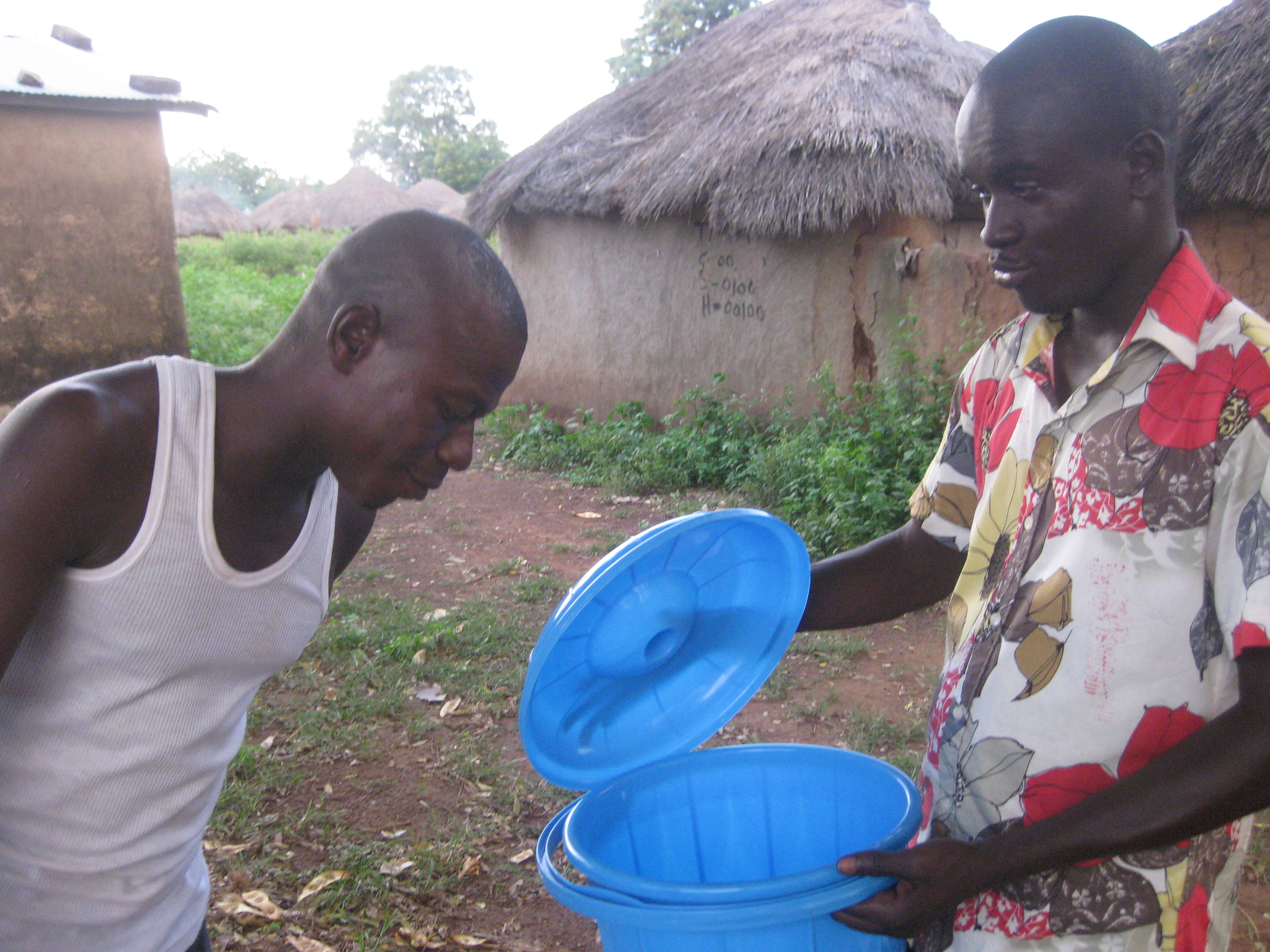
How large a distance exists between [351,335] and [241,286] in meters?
15.9

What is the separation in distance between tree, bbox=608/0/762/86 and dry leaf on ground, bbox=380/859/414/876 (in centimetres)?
2399

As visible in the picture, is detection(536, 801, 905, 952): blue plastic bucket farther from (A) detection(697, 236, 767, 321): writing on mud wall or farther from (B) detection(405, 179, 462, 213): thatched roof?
(B) detection(405, 179, 462, 213): thatched roof

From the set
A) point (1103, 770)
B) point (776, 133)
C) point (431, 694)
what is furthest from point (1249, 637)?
point (776, 133)

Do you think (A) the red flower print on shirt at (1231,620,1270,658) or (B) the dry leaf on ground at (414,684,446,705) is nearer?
(A) the red flower print on shirt at (1231,620,1270,658)

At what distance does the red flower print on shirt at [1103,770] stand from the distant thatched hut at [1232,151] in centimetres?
474

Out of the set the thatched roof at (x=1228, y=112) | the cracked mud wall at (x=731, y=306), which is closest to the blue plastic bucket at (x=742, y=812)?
the thatched roof at (x=1228, y=112)

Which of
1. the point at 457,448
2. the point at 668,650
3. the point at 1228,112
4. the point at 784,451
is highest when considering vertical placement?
the point at 1228,112

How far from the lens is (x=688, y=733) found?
66.1 inches

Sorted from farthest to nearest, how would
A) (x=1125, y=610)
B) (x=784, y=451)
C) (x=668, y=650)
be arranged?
1. (x=784, y=451)
2. (x=668, y=650)
3. (x=1125, y=610)

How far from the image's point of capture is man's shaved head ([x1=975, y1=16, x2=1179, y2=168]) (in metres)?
1.23

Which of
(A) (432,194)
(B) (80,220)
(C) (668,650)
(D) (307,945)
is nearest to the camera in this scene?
(C) (668,650)

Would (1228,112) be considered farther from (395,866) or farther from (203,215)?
(203,215)

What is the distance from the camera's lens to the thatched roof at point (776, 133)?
6.66 m

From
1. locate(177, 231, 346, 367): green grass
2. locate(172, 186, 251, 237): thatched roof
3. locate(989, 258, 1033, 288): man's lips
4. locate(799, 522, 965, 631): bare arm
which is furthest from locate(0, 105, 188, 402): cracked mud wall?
locate(172, 186, 251, 237): thatched roof
